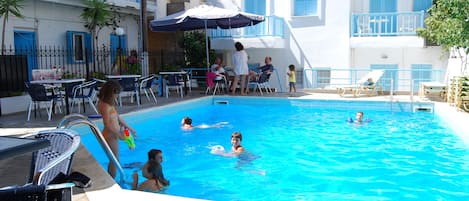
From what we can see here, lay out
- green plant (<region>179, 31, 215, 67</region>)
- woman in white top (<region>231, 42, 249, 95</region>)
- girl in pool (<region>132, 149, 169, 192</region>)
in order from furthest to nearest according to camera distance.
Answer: green plant (<region>179, 31, 215, 67</region>) → woman in white top (<region>231, 42, 249, 95</region>) → girl in pool (<region>132, 149, 169, 192</region>)

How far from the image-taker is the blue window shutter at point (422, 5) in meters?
15.6

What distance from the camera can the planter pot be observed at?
35.1 feet

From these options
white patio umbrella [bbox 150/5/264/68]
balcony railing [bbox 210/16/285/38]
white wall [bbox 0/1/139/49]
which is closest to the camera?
white wall [bbox 0/1/139/49]

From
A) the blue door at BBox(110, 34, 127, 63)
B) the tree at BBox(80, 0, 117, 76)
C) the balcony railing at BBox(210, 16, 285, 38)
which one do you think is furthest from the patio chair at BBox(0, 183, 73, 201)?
the balcony railing at BBox(210, 16, 285, 38)

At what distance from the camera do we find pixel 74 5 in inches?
578

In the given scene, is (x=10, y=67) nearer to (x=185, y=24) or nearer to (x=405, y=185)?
(x=185, y=24)

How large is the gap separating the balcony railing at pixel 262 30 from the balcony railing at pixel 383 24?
2685mm

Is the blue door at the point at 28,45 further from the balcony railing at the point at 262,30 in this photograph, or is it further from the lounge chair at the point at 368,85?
the lounge chair at the point at 368,85

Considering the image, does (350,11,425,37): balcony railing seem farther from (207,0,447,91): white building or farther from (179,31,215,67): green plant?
(179,31,215,67): green plant

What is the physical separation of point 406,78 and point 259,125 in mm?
7495

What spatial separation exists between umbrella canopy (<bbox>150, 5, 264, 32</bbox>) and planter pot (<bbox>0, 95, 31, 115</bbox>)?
16.0 ft

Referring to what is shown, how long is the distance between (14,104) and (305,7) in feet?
34.6

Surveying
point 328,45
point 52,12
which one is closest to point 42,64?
point 52,12

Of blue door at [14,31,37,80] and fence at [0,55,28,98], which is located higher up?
blue door at [14,31,37,80]
